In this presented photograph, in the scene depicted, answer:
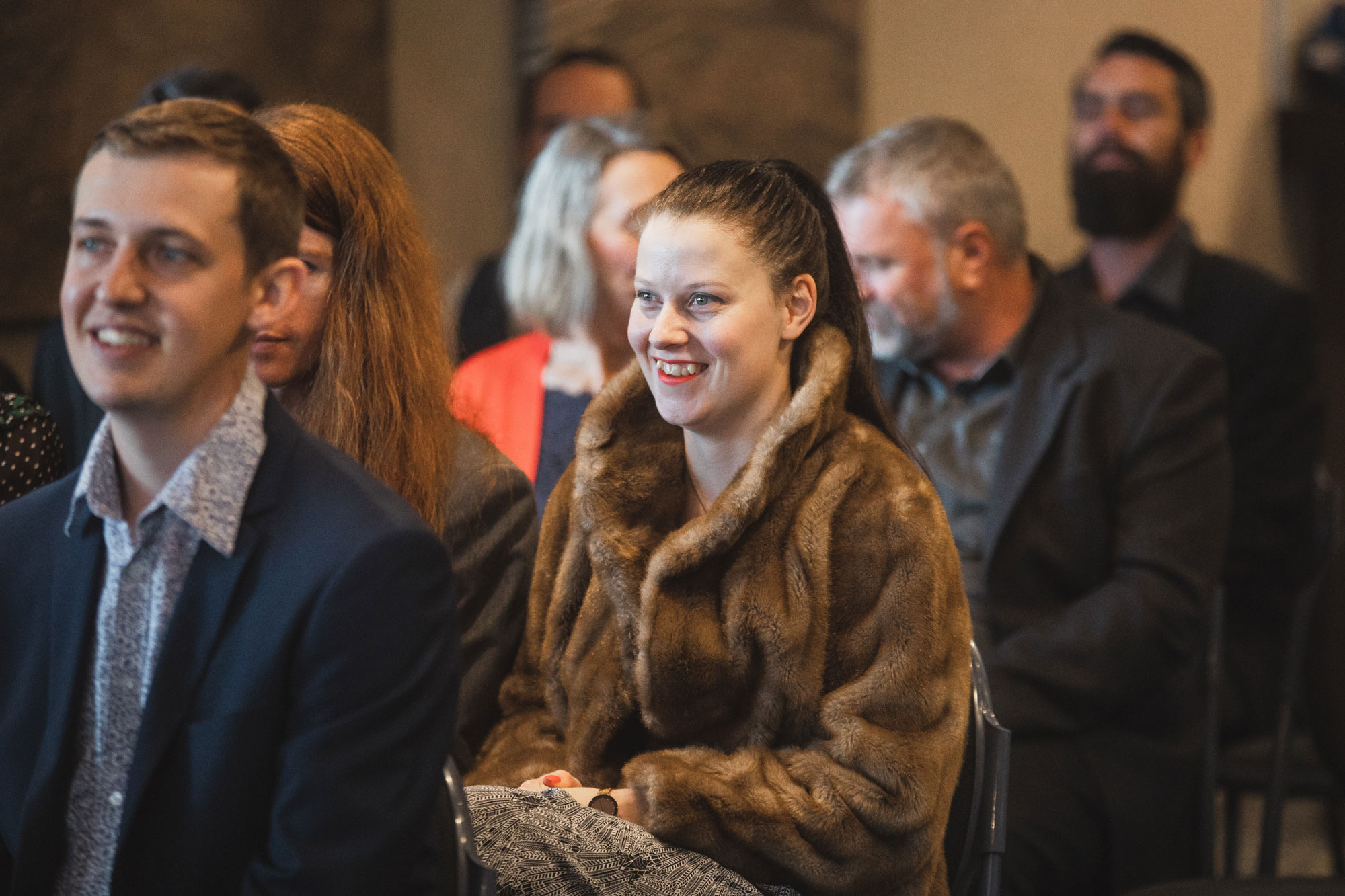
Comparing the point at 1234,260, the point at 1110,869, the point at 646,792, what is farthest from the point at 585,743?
the point at 1234,260

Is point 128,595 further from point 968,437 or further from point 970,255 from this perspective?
point 970,255

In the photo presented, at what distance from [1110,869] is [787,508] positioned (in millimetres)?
1271

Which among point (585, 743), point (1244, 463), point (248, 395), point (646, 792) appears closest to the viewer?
point (248, 395)

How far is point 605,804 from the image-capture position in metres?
1.57

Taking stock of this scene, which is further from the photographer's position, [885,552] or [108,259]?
[885,552]

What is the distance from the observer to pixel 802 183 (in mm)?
1744

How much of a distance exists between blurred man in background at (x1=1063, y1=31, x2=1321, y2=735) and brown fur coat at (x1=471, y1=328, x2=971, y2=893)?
4.71 ft

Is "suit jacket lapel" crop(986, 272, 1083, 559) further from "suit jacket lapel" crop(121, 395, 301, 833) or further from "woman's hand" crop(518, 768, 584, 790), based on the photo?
"suit jacket lapel" crop(121, 395, 301, 833)

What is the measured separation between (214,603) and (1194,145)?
371 cm

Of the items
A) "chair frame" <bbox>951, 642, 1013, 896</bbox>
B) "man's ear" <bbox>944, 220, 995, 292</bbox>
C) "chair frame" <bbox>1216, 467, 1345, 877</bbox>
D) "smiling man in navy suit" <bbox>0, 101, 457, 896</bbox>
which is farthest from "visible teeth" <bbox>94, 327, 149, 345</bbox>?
"chair frame" <bbox>1216, 467, 1345, 877</bbox>

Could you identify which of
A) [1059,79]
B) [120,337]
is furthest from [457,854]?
[1059,79]

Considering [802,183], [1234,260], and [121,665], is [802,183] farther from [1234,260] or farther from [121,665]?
[1234,260]

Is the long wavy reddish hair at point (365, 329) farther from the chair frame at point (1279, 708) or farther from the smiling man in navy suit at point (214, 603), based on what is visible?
the chair frame at point (1279, 708)

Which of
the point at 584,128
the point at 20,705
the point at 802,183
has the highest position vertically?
the point at 584,128
